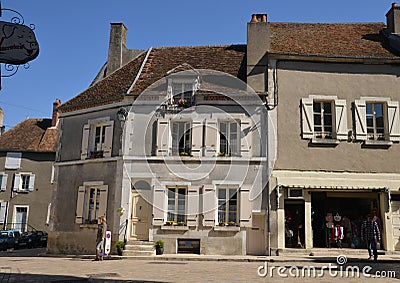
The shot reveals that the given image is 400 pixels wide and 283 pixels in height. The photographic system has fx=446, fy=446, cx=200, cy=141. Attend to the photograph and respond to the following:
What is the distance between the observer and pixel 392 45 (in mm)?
18406

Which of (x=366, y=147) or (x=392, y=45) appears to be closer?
(x=366, y=147)

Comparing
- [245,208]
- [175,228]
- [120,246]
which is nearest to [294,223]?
[245,208]

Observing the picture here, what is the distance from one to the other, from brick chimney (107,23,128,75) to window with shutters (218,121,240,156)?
6883 mm

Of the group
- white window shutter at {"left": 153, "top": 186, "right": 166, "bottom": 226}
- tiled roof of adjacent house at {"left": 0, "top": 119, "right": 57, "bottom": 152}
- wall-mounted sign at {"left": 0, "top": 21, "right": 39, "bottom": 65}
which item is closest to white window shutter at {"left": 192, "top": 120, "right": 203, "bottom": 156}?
white window shutter at {"left": 153, "top": 186, "right": 166, "bottom": 226}

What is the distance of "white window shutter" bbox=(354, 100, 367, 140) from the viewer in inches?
661

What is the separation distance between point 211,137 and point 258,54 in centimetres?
386

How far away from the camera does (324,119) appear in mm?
17156

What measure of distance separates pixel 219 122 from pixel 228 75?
2.08 m

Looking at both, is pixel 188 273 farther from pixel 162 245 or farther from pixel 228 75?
pixel 228 75

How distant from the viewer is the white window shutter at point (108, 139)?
17.5 meters

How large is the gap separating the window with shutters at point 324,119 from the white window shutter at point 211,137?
129 inches

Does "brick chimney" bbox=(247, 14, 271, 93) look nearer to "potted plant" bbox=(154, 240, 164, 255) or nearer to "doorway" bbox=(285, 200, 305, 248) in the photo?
"doorway" bbox=(285, 200, 305, 248)

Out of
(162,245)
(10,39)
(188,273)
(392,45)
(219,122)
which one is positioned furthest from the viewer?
(392,45)

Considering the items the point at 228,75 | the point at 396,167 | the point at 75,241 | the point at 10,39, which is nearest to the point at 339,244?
the point at 396,167
